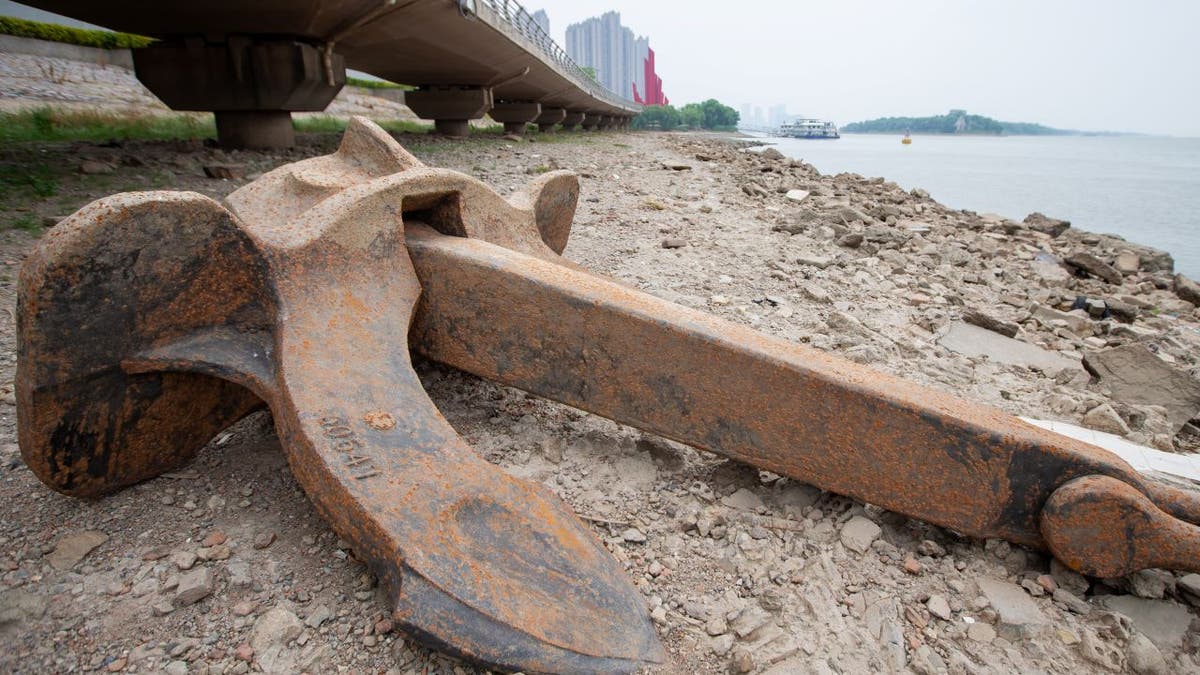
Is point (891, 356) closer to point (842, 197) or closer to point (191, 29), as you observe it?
point (842, 197)

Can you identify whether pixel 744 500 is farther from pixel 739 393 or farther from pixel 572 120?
pixel 572 120

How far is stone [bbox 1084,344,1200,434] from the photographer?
2.87 meters

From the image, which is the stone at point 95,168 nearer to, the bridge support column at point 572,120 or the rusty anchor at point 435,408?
the rusty anchor at point 435,408

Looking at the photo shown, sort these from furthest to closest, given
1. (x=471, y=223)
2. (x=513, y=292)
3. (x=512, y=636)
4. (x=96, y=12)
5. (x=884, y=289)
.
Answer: (x=96, y=12)
(x=884, y=289)
(x=471, y=223)
(x=513, y=292)
(x=512, y=636)

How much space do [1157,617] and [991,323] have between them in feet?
8.17

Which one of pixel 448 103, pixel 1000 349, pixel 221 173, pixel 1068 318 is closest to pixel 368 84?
pixel 448 103

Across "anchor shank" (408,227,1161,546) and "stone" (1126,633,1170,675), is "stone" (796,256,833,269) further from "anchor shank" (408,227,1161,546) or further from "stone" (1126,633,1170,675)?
"stone" (1126,633,1170,675)

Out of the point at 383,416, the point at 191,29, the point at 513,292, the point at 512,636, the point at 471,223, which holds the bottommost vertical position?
the point at 512,636

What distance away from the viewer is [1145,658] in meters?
1.41

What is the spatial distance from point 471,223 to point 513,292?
0.40 meters

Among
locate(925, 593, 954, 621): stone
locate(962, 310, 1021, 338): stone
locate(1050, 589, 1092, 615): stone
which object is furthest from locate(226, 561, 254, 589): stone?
locate(962, 310, 1021, 338): stone

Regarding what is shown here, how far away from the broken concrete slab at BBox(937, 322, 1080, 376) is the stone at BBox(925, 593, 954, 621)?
2.20 m

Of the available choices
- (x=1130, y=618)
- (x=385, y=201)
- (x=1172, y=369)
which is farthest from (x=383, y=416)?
(x=1172, y=369)

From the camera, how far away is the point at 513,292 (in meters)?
1.72
